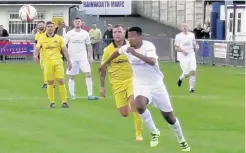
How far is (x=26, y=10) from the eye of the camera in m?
45.7

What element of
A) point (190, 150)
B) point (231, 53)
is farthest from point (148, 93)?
point (231, 53)

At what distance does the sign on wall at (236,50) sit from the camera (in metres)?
36.7

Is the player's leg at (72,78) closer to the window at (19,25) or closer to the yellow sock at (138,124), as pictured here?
the yellow sock at (138,124)

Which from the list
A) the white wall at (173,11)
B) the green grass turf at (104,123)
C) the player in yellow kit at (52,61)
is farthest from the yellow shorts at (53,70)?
the white wall at (173,11)

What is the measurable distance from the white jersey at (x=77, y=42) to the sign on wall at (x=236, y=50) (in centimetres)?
1553

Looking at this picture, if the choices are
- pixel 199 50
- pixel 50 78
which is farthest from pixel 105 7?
pixel 50 78

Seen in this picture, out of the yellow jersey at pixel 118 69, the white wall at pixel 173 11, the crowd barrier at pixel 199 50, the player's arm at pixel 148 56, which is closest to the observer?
the player's arm at pixel 148 56

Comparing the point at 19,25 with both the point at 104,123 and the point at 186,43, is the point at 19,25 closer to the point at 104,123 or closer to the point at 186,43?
the point at 186,43

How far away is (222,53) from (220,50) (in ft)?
0.68

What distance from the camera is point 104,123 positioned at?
16938 mm

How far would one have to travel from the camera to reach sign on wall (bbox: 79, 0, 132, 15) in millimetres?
56156

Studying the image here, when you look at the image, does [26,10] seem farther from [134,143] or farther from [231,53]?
[134,143]

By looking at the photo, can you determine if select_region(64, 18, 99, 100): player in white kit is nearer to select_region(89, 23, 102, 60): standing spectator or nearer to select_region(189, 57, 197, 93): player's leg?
select_region(189, 57, 197, 93): player's leg

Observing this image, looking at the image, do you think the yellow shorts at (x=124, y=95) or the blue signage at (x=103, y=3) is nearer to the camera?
the yellow shorts at (x=124, y=95)
